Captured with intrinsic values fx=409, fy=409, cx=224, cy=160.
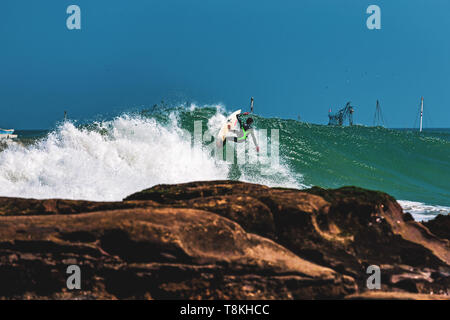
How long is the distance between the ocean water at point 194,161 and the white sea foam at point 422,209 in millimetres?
44

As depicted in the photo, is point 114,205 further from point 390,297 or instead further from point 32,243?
point 390,297

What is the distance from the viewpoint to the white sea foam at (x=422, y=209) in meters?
11.5

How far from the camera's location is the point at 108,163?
43.7ft

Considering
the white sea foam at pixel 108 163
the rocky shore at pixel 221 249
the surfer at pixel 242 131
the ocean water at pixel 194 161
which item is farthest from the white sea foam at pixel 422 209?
the rocky shore at pixel 221 249

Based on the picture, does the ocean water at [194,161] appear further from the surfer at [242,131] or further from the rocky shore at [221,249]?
the rocky shore at [221,249]

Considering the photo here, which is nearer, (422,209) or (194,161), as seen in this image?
(422,209)

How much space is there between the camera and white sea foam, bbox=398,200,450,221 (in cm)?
1152

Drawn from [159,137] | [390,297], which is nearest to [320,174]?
[159,137]

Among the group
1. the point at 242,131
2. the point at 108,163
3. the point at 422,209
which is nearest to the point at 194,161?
the point at 242,131

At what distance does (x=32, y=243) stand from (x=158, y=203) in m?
1.40

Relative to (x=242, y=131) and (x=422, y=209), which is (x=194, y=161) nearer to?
(x=242, y=131)

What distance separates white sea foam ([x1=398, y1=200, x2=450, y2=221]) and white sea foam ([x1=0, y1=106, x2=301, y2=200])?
14.1 feet

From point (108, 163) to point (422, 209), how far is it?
1015 cm

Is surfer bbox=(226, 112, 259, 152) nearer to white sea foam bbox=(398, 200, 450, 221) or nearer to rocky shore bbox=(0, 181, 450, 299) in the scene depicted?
white sea foam bbox=(398, 200, 450, 221)
